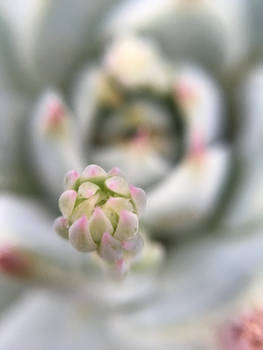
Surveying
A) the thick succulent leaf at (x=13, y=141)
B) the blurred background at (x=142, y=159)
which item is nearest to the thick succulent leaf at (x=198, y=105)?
the blurred background at (x=142, y=159)

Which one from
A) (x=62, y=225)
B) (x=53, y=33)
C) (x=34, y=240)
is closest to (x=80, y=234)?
(x=62, y=225)

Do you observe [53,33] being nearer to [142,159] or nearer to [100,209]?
[142,159]

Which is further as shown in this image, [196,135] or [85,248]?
[196,135]

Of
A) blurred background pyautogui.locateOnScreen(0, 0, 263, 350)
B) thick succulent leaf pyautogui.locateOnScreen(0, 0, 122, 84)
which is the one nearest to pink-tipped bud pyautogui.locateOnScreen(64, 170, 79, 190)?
blurred background pyautogui.locateOnScreen(0, 0, 263, 350)

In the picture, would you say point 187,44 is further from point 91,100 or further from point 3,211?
point 3,211

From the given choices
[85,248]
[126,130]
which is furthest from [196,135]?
[85,248]
